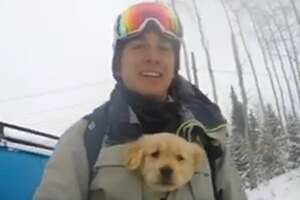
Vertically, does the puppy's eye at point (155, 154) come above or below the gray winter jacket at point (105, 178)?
above

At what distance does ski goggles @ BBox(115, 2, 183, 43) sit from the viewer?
134 centimetres

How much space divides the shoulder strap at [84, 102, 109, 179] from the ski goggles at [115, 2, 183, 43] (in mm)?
184

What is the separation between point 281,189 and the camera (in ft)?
35.0

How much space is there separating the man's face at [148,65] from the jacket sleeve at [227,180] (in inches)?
8.0

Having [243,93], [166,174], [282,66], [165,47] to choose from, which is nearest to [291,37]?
[282,66]

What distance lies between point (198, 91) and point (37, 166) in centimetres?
122

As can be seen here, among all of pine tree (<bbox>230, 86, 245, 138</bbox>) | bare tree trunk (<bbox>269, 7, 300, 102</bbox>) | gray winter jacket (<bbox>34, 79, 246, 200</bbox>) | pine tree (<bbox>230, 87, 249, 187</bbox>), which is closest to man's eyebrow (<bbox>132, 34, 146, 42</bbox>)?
gray winter jacket (<bbox>34, 79, 246, 200</bbox>)

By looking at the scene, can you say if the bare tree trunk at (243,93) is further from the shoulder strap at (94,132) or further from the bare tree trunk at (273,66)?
the shoulder strap at (94,132)

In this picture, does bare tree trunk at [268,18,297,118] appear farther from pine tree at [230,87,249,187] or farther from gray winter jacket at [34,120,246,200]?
gray winter jacket at [34,120,246,200]

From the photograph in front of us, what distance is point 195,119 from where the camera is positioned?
1348 millimetres

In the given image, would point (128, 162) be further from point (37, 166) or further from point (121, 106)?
point (37, 166)

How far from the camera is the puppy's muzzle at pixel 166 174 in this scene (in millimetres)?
1171

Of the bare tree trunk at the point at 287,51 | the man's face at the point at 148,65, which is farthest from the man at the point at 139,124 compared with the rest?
the bare tree trunk at the point at 287,51

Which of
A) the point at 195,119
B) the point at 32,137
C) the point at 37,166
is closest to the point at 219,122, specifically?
the point at 195,119
